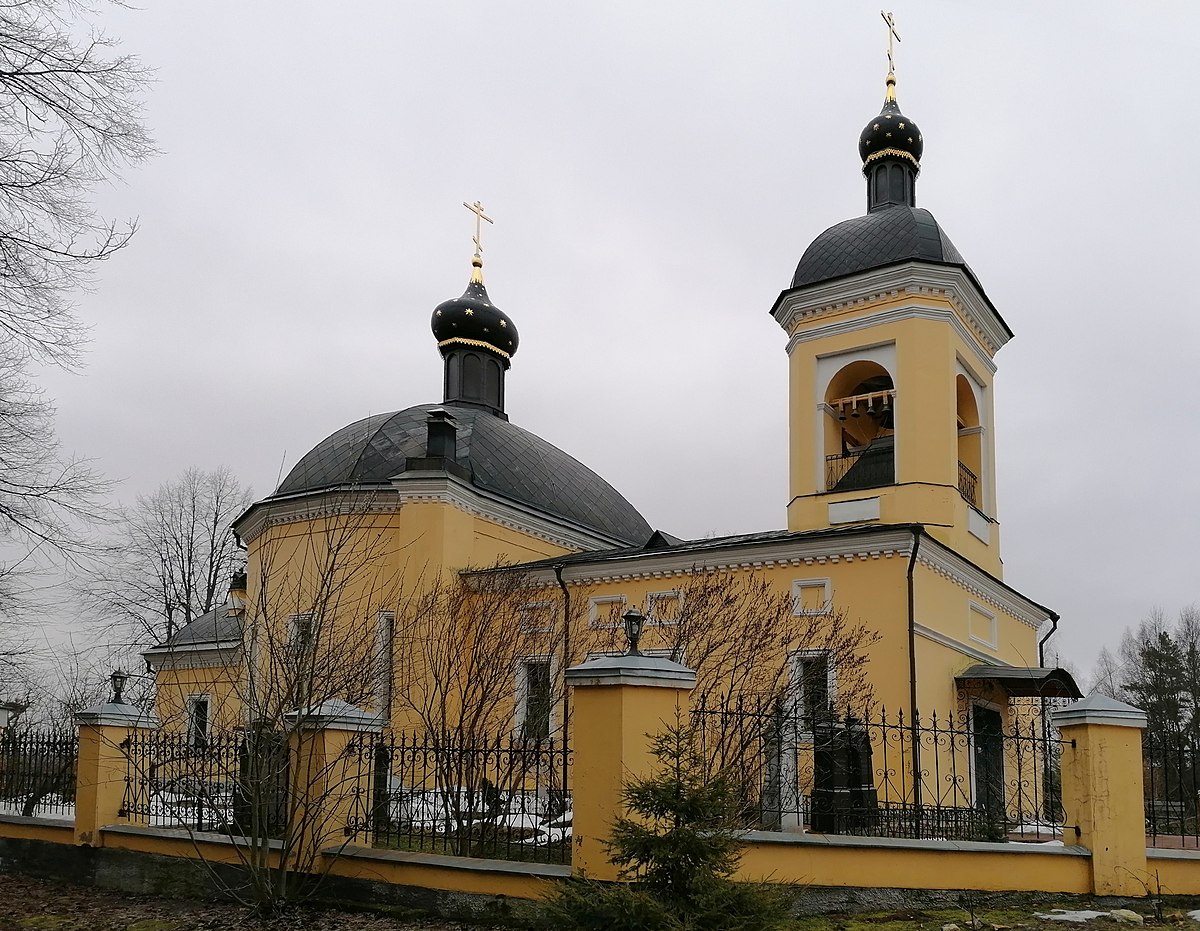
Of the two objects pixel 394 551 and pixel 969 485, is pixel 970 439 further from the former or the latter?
pixel 394 551

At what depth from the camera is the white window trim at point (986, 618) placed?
53.3 feet

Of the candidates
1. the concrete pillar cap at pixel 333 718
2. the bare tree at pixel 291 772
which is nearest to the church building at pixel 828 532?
the bare tree at pixel 291 772

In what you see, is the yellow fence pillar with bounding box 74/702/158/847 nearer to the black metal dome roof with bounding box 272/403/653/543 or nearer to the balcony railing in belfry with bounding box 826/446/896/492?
the black metal dome roof with bounding box 272/403/653/543

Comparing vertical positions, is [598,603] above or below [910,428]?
below

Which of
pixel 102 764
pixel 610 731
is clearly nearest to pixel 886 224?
pixel 610 731

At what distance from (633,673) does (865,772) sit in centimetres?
479

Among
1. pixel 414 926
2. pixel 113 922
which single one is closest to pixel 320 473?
pixel 113 922

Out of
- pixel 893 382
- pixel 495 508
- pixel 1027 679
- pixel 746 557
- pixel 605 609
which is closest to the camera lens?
pixel 1027 679

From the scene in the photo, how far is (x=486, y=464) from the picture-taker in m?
20.4

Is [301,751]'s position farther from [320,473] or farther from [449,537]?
[320,473]

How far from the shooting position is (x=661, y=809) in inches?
238

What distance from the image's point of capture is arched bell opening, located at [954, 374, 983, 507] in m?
17.7

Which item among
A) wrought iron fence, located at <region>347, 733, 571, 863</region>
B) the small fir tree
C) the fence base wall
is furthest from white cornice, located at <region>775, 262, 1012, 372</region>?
the small fir tree

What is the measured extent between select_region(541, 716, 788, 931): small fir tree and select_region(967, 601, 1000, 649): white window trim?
10.9 meters
